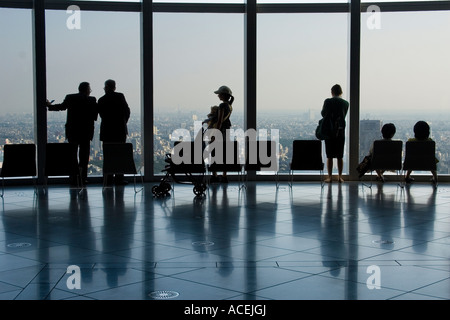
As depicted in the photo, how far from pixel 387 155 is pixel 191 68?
4176 mm

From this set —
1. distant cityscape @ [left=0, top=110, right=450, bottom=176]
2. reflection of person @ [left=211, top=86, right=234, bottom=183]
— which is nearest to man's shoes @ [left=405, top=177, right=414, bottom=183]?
distant cityscape @ [left=0, top=110, right=450, bottom=176]

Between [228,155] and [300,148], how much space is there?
1320 mm

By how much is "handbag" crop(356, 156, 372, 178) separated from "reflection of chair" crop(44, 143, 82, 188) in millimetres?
Answer: 4962

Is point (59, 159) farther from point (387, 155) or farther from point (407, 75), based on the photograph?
point (407, 75)

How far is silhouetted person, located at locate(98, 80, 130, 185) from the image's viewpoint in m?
11.1

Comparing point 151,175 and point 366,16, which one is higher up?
point 366,16

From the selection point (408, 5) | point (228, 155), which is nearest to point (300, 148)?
point (228, 155)

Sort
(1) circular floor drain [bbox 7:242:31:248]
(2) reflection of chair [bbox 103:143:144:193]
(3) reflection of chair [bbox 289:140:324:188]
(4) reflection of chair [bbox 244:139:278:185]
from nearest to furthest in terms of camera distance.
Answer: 1. (1) circular floor drain [bbox 7:242:31:248]
2. (2) reflection of chair [bbox 103:143:144:193]
3. (4) reflection of chair [bbox 244:139:278:185]
4. (3) reflection of chair [bbox 289:140:324:188]

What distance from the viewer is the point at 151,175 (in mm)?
12102

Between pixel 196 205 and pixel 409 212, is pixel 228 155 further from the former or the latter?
pixel 409 212

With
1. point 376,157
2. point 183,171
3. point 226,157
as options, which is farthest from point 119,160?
point 376,157

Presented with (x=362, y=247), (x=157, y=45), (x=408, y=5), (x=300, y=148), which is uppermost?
(x=408, y=5)

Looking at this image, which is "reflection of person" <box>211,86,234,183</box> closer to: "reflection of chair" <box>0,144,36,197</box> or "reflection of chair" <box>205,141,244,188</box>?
"reflection of chair" <box>205,141,244,188</box>
